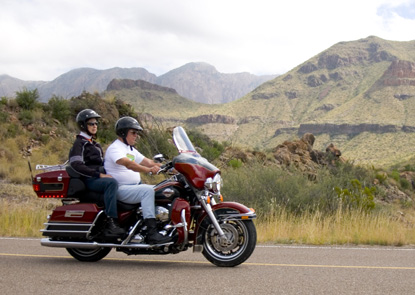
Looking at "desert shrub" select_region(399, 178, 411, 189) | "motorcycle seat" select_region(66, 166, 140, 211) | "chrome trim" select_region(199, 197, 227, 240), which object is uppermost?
"motorcycle seat" select_region(66, 166, 140, 211)

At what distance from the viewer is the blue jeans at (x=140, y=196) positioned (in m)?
7.20

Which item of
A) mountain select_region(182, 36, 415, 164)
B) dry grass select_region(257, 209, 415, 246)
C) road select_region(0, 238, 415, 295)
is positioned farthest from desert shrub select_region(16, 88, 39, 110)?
mountain select_region(182, 36, 415, 164)

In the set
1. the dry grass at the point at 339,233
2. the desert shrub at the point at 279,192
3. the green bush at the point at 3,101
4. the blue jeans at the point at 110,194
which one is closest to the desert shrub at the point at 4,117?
the green bush at the point at 3,101

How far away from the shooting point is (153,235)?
282 inches

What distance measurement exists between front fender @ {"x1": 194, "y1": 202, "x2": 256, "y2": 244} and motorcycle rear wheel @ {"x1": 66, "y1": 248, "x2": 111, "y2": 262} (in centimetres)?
153

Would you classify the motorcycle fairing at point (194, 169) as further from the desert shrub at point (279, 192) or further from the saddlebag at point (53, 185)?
the desert shrub at point (279, 192)

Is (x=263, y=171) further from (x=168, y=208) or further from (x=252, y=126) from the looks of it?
(x=252, y=126)

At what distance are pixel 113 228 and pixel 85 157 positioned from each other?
1.15 m

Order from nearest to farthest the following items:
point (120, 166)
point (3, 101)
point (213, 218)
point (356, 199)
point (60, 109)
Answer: point (213, 218)
point (120, 166)
point (356, 199)
point (3, 101)
point (60, 109)

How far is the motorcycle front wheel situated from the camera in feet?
23.3

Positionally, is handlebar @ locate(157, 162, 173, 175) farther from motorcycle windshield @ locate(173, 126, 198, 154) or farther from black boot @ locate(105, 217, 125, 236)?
black boot @ locate(105, 217, 125, 236)

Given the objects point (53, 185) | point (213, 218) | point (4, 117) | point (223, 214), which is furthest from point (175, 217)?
point (4, 117)

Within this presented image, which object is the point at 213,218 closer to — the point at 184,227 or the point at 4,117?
the point at 184,227

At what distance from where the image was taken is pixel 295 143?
35.8 metres
